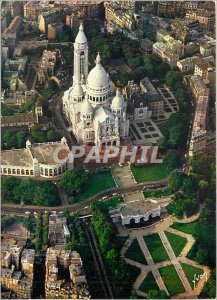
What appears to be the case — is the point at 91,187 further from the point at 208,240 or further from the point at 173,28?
the point at 173,28

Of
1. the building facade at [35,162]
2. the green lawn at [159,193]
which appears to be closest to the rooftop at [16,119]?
the building facade at [35,162]

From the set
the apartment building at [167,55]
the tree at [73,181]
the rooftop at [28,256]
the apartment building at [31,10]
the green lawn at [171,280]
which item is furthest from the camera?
the apartment building at [31,10]

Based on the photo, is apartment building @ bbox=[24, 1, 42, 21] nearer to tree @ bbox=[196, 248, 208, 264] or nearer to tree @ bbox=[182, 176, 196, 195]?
tree @ bbox=[182, 176, 196, 195]

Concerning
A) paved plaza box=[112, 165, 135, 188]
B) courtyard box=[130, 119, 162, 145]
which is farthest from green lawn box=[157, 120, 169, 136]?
paved plaza box=[112, 165, 135, 188]

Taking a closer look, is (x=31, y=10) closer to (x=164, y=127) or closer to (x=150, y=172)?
(x=164, y=127)

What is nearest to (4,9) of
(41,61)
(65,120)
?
(41,61)

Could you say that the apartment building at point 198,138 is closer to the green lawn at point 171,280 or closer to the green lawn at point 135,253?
the green lawn at point 135,253

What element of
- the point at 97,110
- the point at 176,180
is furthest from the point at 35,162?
the point at 176,180
